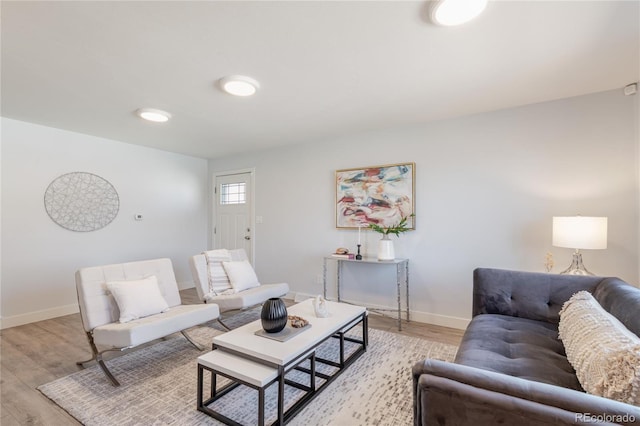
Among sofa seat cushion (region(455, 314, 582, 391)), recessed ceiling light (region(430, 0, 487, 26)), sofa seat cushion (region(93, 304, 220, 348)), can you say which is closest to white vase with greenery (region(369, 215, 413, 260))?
sofa seat cushion (region(455, 314, 582, 391))

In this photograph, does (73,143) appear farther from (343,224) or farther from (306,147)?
(343,224)

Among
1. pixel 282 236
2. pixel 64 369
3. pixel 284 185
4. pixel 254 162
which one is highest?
pixel 254 162

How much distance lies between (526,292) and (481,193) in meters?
1.27

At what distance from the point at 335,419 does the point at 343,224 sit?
2452mm

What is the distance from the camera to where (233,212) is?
5.11m

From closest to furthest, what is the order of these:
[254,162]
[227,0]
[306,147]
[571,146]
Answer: [227,0]
[571,146]
[306,147]
[254,162]

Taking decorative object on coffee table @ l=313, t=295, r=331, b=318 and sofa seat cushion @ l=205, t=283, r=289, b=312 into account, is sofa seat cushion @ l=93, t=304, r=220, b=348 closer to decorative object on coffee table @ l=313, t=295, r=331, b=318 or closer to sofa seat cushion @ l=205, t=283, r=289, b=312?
sofa seat cushion @ l=205, t=283, r=289, b=312

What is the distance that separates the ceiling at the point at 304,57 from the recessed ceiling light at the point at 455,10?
0.25 feet

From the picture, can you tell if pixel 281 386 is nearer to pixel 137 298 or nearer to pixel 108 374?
pixel 108 374

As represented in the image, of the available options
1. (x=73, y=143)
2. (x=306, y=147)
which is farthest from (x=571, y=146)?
(x=73, y=143)

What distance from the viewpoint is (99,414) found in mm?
1740

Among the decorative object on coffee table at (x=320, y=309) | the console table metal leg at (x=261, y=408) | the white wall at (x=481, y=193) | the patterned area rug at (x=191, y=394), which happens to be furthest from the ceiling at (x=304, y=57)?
the patterned area rug at (x=191, y=394)

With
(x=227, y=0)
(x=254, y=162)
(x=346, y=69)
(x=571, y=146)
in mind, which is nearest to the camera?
(x=227, y=0)

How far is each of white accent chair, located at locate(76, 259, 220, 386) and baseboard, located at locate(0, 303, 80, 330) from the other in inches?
70.5
